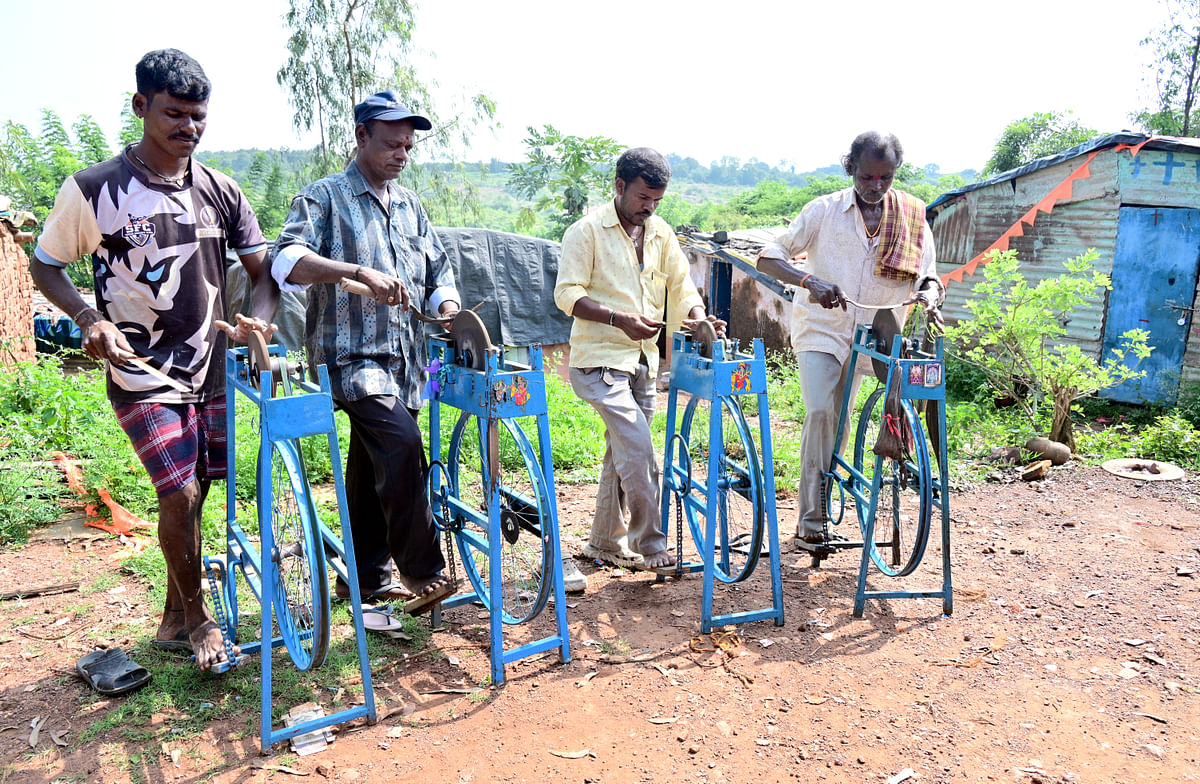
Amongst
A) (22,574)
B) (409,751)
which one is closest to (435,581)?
(409,751)

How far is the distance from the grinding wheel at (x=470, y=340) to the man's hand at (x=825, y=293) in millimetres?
1715

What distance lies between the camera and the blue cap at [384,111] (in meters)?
3.27

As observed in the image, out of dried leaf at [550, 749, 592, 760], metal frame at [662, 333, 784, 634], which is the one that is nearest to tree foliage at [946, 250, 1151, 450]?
metal frame at [662, 333, 784, 634]

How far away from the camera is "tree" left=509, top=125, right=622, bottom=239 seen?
52.5 feet

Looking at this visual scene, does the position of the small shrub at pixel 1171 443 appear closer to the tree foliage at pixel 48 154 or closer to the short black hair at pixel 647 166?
the short black hair at pixel 647 166

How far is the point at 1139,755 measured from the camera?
283 centimetres

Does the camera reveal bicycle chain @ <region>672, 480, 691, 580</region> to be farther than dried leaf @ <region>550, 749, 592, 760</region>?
Yes

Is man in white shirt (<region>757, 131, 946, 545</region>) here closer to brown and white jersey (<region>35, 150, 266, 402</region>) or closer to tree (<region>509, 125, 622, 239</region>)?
brown and white jersey (<region>35, 150, 266, 402</region>)

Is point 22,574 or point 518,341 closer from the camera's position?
point 22,574

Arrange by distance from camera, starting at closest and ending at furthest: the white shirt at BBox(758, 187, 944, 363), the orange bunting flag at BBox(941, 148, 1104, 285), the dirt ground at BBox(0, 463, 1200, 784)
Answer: the dirt ground at BBox(0, 463, 1200, 784), the white shirt at BBox(758, 187, 944, 363), the orange bunting flag at BBox(941, 148, 1104, 285)

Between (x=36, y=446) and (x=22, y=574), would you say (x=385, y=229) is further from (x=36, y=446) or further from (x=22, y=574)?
(x=36, y=446)

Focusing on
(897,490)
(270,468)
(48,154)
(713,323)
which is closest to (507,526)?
(270,468)

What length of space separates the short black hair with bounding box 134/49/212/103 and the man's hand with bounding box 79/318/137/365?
85 centimetres

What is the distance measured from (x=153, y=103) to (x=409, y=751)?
2.45 m
